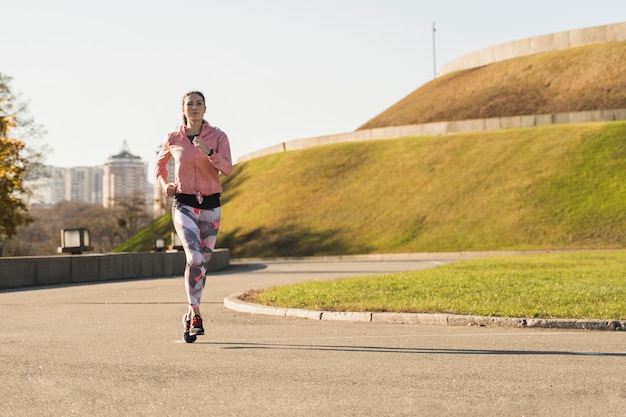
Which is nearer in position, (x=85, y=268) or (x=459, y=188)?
(x=85, y=268)

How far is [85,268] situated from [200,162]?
1615 centimetres

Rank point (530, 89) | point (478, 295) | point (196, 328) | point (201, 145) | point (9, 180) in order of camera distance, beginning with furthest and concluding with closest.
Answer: point (530, 89) < point (9, 180) < point (478, 295) < point (196, 328) < point (201, 145)

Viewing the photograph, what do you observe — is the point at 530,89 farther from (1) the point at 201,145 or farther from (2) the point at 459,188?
(1) the point at 201,145

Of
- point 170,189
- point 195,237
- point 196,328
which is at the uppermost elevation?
point 170,189

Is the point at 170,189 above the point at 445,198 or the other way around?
the other way around

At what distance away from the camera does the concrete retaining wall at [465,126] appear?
6112cm

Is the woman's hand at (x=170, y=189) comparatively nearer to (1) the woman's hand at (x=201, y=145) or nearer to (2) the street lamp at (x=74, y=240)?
(1) the woman's hand at (x=201, y=145)

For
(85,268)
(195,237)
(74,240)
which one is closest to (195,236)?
(195,237)

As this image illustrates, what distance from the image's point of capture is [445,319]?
1163 centimetres

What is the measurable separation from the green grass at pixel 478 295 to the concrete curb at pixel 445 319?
0.26m

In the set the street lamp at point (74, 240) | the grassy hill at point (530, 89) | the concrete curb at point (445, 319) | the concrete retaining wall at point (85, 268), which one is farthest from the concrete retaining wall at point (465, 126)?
the concrete curb at point (445, 319)

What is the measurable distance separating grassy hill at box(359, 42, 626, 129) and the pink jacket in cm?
6090

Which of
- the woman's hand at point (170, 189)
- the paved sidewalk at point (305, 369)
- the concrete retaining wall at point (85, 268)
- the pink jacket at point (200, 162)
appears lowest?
the paved sidewalk at point (305, 369)

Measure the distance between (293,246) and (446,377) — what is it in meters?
46.3
